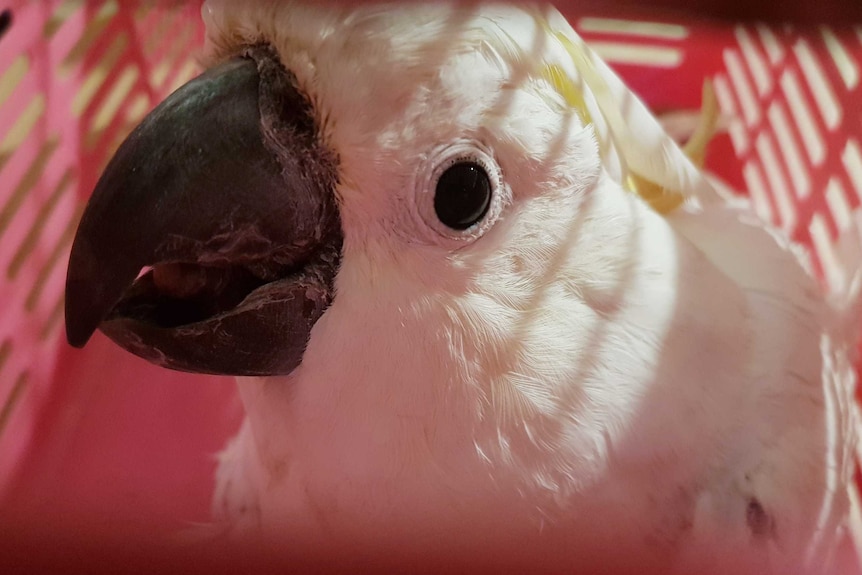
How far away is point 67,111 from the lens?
4.81 feet

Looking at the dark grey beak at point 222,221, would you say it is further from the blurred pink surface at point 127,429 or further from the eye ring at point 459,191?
the blurred pink surface at point 127,429

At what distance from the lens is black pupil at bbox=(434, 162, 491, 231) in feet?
2.03

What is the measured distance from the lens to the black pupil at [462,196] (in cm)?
62

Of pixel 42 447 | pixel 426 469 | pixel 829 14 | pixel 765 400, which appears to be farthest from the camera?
pixel 42 447

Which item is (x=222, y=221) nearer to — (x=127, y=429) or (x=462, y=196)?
(x=462, y=196)

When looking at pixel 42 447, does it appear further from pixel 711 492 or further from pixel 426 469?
pixel 711 492

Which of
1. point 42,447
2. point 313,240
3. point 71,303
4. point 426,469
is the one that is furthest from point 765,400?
point 42,447

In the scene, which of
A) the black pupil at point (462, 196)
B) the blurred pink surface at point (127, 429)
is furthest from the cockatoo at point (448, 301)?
the blurred pink surface at point (127, 429)

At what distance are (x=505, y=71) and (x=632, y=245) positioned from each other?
225 millimetres

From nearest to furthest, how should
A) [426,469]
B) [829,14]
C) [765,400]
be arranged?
[829,14], [426,469], [765,400]

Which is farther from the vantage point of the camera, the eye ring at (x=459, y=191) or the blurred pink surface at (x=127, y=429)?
the blurred pink surface at (x=127, y=429)

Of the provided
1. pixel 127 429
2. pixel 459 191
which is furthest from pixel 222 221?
pixel 127 429

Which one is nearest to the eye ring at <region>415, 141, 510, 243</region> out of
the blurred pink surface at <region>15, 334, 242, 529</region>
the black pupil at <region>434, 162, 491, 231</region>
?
the black pupil at <region>434, 162, 491, 231</region>

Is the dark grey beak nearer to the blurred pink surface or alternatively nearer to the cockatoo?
the cockatoo
